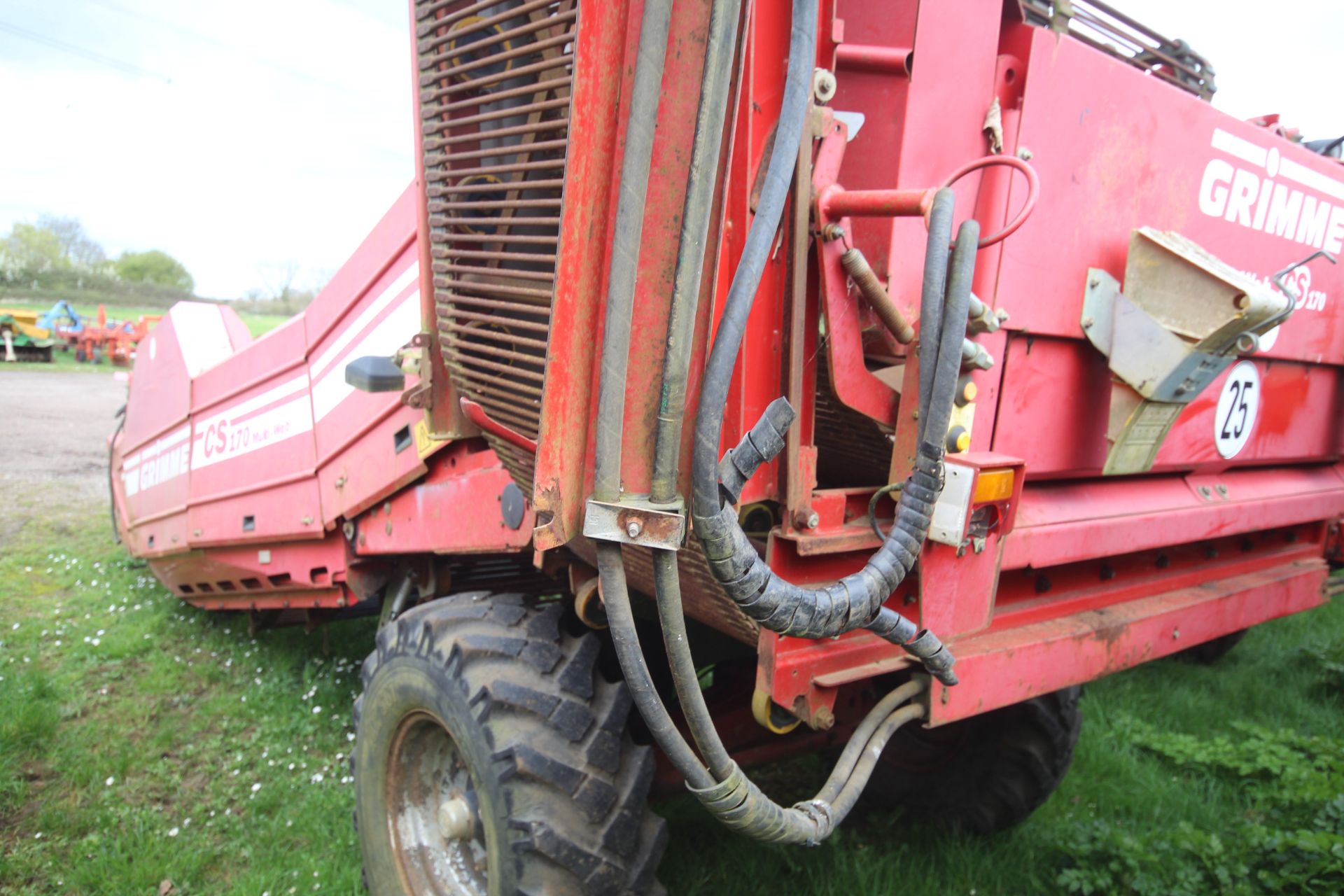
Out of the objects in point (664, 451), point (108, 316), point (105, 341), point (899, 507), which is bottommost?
point (105, 341)

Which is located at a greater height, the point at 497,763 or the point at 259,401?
the point at 259,401

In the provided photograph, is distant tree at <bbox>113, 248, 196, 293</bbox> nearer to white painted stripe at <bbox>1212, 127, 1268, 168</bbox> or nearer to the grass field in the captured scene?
the grass field

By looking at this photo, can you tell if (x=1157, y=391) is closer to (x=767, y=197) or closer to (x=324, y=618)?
(x=767, y=197)

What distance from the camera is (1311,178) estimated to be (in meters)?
2.74

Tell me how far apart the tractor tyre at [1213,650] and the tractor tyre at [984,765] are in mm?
2356

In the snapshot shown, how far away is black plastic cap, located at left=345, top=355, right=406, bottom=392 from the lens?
2275mm

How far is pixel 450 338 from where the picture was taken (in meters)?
1.87

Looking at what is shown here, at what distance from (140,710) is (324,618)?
78 cm

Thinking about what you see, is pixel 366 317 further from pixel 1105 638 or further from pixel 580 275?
pixel 1105 638

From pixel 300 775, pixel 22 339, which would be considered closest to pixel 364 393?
pixel 300 775

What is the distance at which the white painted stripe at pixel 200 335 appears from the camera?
4.20 meters

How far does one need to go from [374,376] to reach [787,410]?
143cm

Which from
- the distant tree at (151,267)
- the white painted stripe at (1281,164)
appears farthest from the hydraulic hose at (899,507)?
the distant tree at (151,267)

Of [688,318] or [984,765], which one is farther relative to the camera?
[984,765]
